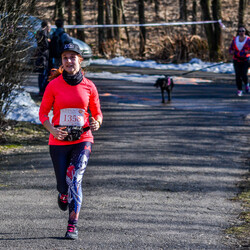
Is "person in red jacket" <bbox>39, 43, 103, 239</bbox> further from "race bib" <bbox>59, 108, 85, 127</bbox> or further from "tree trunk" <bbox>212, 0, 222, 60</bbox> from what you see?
"tree trunk" <bbox>212, 0, 222, 60</bbox>

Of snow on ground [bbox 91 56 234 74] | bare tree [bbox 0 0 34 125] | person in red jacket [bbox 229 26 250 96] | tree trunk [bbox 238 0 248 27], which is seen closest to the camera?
bare tree [bbox 0 0 34 125]

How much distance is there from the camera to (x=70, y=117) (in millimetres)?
5465

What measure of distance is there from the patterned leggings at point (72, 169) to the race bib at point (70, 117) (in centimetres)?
21

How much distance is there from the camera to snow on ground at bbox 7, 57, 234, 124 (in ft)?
40.5

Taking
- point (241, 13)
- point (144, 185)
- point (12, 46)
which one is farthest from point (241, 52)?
point (241, 13)

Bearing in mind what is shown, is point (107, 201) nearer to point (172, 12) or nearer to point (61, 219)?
point (61, 219)

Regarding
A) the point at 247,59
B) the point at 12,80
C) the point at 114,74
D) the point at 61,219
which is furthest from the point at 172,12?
the point at 61,219

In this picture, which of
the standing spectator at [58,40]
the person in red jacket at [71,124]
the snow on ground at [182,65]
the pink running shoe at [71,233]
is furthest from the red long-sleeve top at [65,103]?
the snow on ground at [182,65]

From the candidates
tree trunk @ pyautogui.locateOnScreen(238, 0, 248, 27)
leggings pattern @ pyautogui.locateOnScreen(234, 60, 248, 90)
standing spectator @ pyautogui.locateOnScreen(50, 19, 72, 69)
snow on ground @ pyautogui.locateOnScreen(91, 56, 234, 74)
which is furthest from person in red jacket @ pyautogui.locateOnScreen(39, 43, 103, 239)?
tree trunk @ pyautogui.locateOnScreen(238, 0, 248, 27)

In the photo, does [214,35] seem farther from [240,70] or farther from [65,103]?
[65,103]

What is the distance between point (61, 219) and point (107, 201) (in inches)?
36.3

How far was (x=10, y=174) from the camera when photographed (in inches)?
328

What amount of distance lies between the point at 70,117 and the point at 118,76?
15718mm

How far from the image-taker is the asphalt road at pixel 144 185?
5.53 metres
